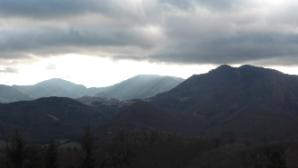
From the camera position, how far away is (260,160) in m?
195

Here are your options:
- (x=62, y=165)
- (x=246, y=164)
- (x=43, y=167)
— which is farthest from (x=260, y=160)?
(x=43, y=167)

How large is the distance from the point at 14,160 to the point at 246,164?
12128 cm

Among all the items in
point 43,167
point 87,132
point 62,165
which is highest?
point 87,132

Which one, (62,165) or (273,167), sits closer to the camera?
(273,167)

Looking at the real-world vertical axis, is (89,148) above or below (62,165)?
above

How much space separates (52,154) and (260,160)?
337ft

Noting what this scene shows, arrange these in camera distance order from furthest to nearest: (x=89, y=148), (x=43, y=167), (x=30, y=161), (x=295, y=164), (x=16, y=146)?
(x=295, y=164), (x=43, y=167), (x=30, y=161), (x=89, y=148), (x=16, y=146)

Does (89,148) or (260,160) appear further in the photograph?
(260,160)

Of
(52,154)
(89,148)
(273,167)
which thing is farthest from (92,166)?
(273,167)

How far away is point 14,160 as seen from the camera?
92250mm

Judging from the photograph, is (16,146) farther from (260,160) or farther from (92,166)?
(260,160)

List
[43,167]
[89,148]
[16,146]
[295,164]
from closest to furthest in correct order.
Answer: [16,146]
[89,148]
[43,167]
[295,164]

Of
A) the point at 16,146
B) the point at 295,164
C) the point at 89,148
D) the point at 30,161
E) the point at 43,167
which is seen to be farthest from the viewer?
the point at 295,164

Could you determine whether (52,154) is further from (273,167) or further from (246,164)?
(246,164)
